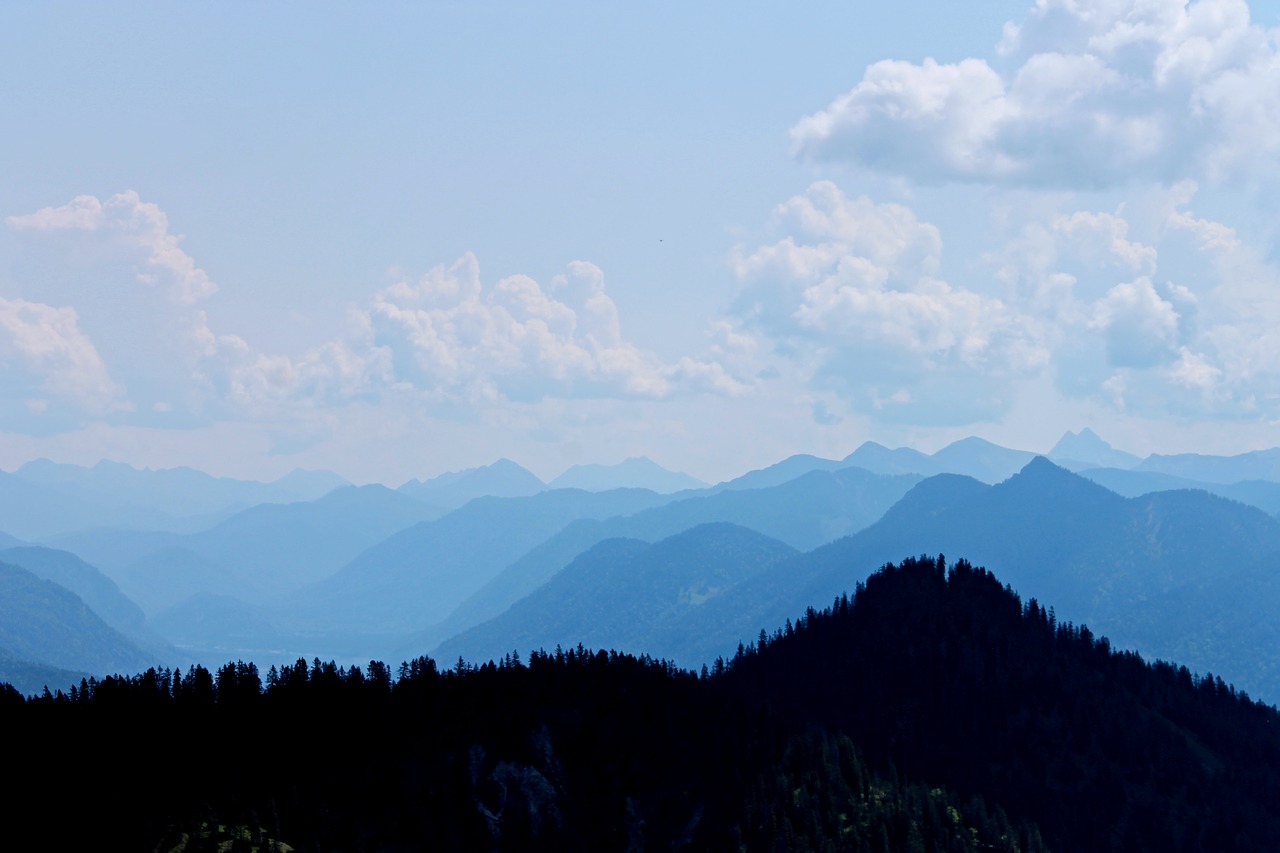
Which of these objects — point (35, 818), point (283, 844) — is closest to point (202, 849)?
point (283, 844)

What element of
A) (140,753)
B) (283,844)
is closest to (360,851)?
(283,844)

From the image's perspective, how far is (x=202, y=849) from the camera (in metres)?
175

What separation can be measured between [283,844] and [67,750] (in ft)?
125

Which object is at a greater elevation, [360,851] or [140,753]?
[140,753]

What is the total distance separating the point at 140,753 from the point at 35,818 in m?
16.2

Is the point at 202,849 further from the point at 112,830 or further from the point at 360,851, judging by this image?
the point at 360,851

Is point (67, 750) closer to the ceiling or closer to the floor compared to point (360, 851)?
closer to the ceiling

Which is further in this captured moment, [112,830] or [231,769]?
[231,769]

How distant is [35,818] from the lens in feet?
611

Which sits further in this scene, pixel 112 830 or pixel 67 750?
pixel 67 750

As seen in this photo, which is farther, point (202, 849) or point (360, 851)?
point (360, 851)

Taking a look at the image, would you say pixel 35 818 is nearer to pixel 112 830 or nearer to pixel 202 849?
pixel 112 830

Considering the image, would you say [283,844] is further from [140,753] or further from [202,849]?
[140,753]

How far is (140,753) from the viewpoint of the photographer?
650 feet
